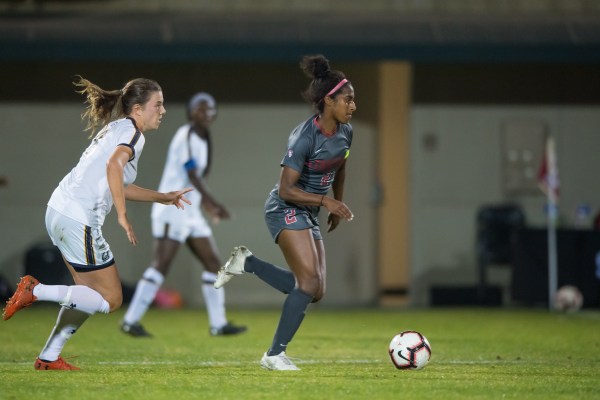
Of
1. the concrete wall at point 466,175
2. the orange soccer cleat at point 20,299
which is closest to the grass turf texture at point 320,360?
the orange soccer cleat at point 20,299

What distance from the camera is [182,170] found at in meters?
13.3

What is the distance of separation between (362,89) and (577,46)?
3904 mm

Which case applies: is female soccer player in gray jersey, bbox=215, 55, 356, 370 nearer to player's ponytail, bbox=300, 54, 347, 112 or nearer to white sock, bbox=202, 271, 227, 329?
player's ponytail, bbox=300, 54, 347, 112

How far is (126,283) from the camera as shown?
19281 mm

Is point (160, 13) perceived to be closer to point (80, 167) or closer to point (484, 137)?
point (484, 137)

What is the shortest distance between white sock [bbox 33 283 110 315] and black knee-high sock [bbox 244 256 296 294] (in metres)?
1.38

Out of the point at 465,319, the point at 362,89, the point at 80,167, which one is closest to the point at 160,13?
the point at 362,89

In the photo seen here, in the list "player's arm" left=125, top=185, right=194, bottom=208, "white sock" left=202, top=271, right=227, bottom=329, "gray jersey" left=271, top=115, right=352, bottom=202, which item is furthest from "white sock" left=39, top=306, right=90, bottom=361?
"white sock" left=202, top=271, right=227, bottom=329

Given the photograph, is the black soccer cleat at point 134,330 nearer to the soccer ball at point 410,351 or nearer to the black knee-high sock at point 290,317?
the black knee-high sock at point 290,317

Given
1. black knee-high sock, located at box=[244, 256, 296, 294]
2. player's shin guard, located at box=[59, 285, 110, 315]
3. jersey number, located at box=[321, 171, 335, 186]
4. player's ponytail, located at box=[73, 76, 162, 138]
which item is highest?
player's ponytail, located at box=[73, 76, 162, 138]

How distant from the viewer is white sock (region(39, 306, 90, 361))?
28.5 ft

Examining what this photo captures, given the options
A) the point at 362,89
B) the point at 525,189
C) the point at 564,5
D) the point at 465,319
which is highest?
the point at 564,5

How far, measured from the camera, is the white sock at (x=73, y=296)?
851cm

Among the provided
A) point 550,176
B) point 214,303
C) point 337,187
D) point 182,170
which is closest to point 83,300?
point 337,187
